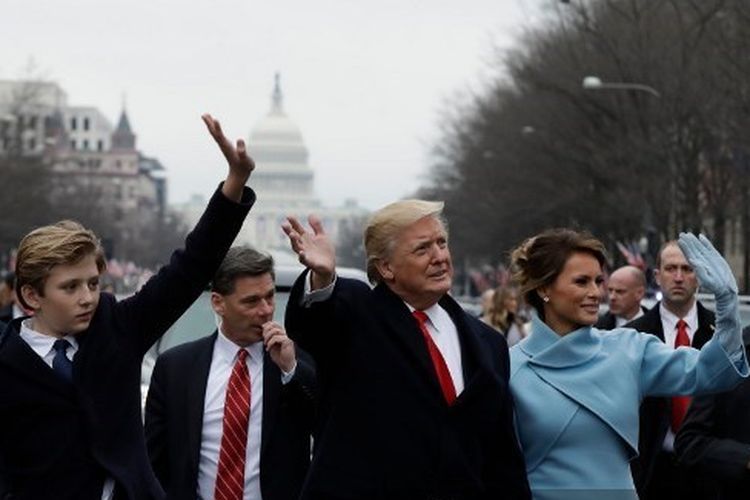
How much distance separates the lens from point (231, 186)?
7.05m

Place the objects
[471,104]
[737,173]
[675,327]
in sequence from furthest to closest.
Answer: [471,104] < [737,173] < [675,327]

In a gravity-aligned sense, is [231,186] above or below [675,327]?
above

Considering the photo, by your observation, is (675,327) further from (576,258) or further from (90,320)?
(90,320)

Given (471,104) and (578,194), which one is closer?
(578,194)

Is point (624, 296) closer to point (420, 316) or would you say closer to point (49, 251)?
point (420, 316)

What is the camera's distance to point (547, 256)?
7.71m

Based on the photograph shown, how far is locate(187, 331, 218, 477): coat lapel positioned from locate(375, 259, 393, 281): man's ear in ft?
5.03

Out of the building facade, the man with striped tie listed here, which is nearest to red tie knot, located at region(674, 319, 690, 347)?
the man with striped tie

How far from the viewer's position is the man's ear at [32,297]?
7.19 meters

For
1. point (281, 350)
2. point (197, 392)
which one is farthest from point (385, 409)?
point (197, 392)

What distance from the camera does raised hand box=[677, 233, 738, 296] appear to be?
7.28 metres

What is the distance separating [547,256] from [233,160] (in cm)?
124

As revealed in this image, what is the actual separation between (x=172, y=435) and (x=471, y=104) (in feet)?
250

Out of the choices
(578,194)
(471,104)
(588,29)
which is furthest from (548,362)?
(471,104)
